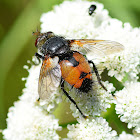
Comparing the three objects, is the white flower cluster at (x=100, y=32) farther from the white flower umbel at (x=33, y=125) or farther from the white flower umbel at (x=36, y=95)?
the white flower umbel at (x=33, y=125)

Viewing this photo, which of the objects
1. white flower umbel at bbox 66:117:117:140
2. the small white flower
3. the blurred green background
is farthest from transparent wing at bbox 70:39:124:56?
the blurred green background

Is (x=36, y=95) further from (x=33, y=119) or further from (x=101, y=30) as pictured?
(x=101, y=30)

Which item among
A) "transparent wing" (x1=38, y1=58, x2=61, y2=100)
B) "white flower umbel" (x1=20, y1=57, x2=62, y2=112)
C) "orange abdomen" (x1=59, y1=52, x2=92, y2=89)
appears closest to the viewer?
"orange abdomen" (x1=59, y1=52, x2=92, y2=89)

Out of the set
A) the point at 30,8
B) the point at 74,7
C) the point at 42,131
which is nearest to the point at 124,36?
the point at 74,7

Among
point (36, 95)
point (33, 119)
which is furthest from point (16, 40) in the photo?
point (33, 119)

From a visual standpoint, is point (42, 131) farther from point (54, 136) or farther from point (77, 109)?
point (77, 109)

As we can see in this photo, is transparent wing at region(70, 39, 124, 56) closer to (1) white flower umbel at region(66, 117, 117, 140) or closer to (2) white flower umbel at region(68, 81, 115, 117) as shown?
(2) white flower umbel at region(68, 81, 115, 117)
